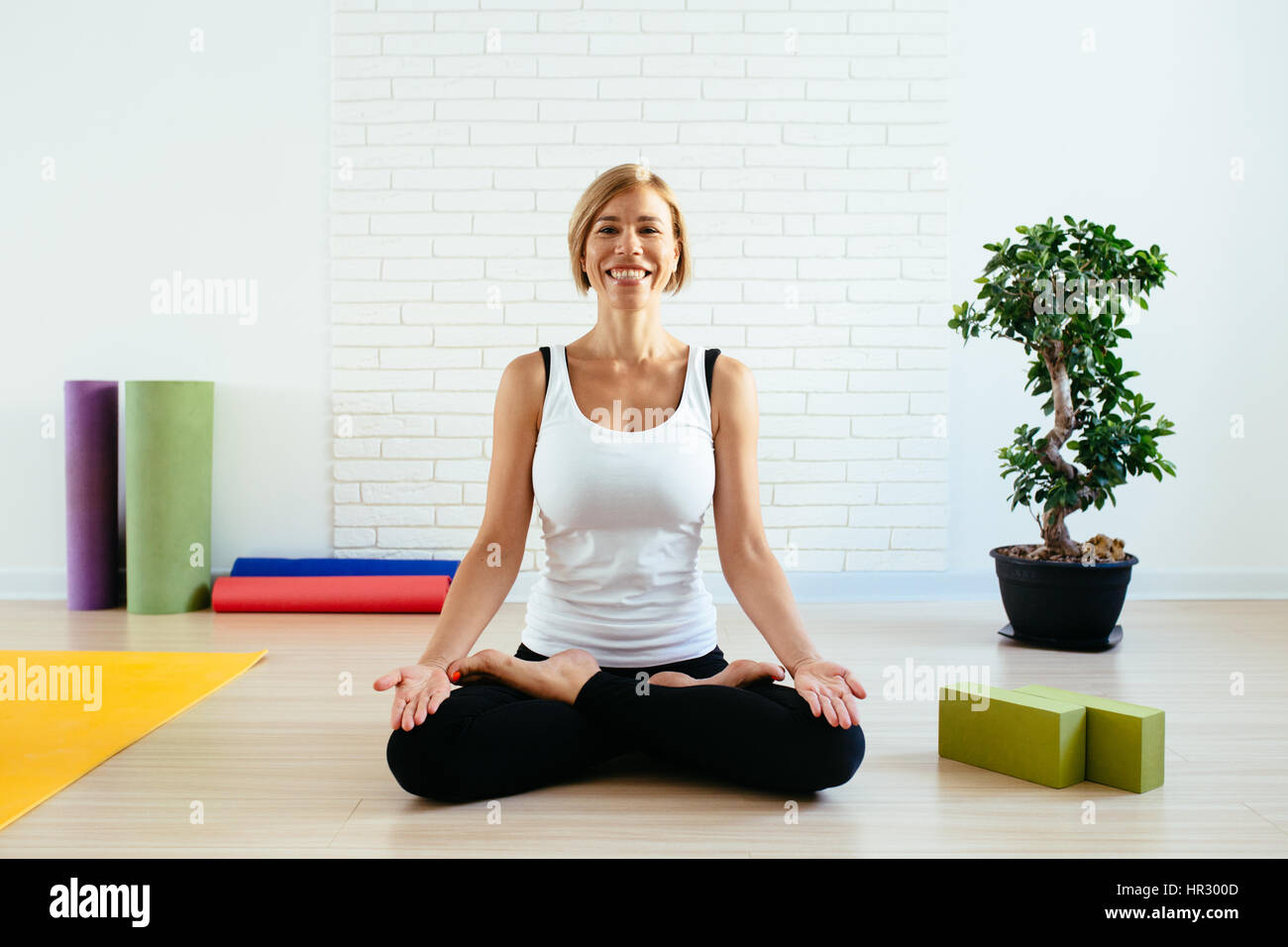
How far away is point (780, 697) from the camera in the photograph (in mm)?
2055

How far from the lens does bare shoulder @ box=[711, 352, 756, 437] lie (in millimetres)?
2299

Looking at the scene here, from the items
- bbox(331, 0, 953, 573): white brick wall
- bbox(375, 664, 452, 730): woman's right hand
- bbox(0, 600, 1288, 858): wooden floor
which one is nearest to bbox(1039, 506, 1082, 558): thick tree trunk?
bbox(0, 600, 1288, 858): wooden floor

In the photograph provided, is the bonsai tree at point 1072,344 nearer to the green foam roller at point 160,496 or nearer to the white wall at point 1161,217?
the white wall at point 1161,217

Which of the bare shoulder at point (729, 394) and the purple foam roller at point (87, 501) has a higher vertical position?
the bare shoulder at point (729, 394)

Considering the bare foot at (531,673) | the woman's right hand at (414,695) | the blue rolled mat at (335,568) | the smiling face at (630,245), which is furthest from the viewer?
the blue rolled mat at (335,568)

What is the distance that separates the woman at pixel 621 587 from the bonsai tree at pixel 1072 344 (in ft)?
4.99

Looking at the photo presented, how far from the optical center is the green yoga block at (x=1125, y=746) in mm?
2109

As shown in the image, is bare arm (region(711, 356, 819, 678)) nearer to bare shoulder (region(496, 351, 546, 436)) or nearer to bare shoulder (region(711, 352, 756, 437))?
bare shoulder (region(711, 352, 756, 437))

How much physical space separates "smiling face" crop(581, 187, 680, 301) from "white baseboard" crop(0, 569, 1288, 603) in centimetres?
212

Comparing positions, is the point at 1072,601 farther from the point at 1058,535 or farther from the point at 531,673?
the point at 531,673

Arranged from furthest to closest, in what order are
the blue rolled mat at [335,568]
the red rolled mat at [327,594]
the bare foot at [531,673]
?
the blue rolled mat at [335,568]
the red rolled mat at [327,594]
the bare foot at [531,673]

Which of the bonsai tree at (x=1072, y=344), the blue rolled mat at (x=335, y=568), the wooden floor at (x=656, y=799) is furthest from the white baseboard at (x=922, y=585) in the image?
the wooden floor at (x=656, y=799)
